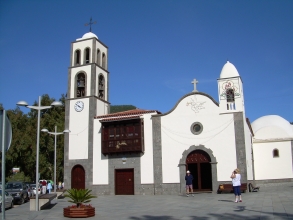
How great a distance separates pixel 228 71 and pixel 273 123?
9.97m

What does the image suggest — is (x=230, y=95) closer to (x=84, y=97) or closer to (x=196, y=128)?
(x=196, y=128)

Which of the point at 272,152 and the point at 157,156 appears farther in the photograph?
the point at 272,152

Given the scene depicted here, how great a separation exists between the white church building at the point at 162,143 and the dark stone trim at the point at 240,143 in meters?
0.07

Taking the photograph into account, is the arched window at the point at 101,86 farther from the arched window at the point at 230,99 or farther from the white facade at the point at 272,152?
the white facade at the point at 272,152

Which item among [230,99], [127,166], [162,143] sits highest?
[230,99]

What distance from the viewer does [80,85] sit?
28328 mm

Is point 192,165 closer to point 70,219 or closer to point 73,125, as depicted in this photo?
point 73,125

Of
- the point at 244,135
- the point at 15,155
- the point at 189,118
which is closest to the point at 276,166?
the point at 244,135

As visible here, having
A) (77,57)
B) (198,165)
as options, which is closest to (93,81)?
(77,57)

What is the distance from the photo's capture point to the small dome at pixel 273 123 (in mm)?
29566

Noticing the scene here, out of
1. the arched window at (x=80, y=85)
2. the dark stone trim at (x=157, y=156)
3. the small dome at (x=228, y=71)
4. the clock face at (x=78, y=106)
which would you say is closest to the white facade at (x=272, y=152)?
the small dome at (x=228, y=71)

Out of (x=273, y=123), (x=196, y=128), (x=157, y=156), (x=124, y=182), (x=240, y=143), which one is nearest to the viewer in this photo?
(x=240, y=143)

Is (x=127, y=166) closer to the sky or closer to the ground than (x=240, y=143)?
closer to the ground

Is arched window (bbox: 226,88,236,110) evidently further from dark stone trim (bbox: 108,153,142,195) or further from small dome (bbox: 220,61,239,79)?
dark stone trim (bbox: 108,153,142,195)
